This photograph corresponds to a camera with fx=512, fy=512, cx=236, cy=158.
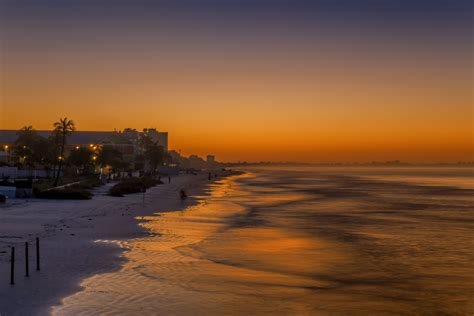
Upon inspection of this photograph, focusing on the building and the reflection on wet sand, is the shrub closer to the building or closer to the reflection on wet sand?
the reflection on wet sand

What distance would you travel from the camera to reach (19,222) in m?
34.6

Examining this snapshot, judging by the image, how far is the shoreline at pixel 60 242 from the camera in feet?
56.9

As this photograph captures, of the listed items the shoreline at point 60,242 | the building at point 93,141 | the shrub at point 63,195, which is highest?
the building at point 93,141

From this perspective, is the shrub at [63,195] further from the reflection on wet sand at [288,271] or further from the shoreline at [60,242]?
the reflection on wet sand at [288,271]

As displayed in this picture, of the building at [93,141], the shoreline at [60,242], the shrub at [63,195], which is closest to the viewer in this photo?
the shoreline at [60,242]

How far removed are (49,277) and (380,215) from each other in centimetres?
3598

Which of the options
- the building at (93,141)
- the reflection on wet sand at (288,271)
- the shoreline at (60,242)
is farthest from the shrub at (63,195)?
the building at (93,141)

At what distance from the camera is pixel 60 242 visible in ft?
89.6

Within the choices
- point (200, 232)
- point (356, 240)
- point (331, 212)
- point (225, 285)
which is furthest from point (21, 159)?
point (225, 285)

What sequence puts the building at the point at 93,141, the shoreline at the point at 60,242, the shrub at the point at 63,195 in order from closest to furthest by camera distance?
the shoreline at the point at 60,242 < the shrub at the point at 63,195 < the building at the point at 93,141

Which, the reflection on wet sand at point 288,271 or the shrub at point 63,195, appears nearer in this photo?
the reflection on wet sand at point 288,271

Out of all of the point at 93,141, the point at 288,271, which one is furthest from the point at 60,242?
the point at 93,141

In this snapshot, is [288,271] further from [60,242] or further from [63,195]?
[63,195]

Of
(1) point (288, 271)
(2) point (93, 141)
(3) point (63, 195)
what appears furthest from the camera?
(2) point (93, 141)
